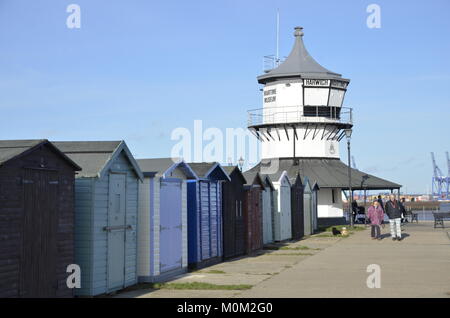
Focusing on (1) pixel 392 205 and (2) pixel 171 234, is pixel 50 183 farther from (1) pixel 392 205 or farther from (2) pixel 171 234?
(1) pixel 392 205

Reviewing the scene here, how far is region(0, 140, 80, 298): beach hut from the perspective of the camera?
10.2m

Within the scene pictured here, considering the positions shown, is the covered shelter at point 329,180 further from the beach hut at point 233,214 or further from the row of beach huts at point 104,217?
the row of beach huts at point 104,217

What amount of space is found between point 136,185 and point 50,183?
3.63 meters

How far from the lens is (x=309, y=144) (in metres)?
48.6

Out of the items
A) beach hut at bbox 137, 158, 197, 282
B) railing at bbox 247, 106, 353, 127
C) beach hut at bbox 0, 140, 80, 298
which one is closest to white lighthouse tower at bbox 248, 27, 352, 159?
railing at bbox 247, 106, 353, 127

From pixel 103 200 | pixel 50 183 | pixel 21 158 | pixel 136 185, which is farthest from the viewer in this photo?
pixel 136 185

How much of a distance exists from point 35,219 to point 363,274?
8.88m

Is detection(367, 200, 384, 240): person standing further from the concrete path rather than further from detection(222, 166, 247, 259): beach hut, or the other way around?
detection(222, 166, 247, 259): beach hut

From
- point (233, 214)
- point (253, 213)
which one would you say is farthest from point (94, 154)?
point (253, 213)

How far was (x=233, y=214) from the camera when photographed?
2183cm

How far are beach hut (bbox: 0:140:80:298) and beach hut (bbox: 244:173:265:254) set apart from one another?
38.2 feet

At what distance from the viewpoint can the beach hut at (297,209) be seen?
31.8 metres

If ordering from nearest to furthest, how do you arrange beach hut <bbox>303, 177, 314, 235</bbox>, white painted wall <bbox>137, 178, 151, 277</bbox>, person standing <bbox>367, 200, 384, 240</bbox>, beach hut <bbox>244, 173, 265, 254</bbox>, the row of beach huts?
the row of beach huts, white painted wall <bbox>137, 178, 151, 277</bbox>, beach hut <bbox>244, 173, 265, 254</bbox>, person standing <bbox>367, 200, 384, 240</bbox>, beach hut <bbox>303, 177, 314, 235</bbox>

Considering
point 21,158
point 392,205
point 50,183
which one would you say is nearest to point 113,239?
point 50,183
